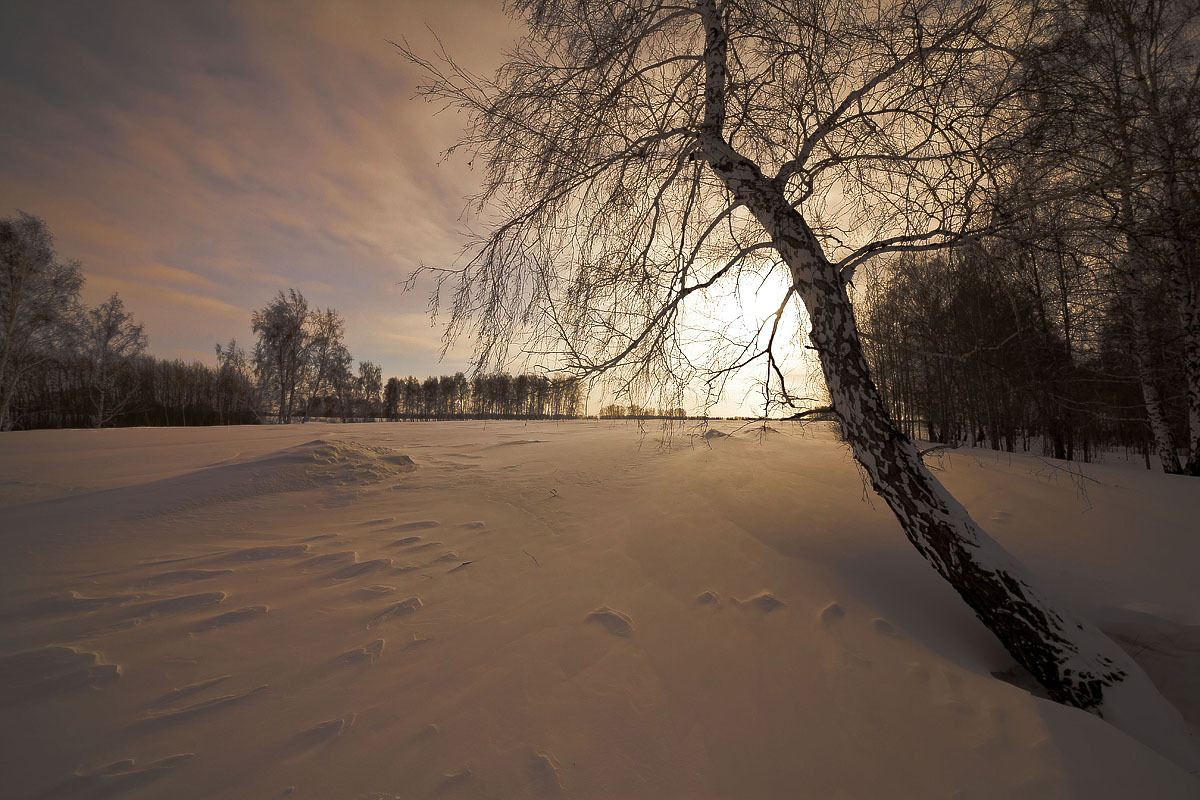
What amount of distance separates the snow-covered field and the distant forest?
1496 mm

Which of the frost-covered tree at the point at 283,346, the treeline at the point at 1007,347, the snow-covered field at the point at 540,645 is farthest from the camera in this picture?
the frost-covered tree at the point at 283,346

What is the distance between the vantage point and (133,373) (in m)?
27.8

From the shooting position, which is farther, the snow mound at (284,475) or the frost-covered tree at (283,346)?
the frost-covered tree at (283,346)

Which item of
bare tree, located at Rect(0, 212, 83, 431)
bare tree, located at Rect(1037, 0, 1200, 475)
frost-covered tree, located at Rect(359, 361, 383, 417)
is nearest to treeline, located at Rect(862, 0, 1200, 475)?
bare tree, located at Rect(1037, 0, 1200, 475)

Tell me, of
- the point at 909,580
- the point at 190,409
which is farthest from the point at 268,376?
the point at 909,580

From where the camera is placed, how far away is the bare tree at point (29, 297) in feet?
49.8

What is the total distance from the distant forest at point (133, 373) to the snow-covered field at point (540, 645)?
4.91ft

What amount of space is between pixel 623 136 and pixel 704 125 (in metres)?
0.67

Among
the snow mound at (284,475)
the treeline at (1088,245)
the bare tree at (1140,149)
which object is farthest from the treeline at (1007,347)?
the snow mound at (284,475)

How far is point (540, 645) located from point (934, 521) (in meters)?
2.71

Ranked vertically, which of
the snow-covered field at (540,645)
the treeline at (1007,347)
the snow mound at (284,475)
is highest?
the treeline at (1007,347)

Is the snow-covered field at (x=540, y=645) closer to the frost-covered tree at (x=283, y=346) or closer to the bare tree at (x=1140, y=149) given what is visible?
the bare tree at (x=1140, y=149)

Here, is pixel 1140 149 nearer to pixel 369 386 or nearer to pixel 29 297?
pixel 29 297

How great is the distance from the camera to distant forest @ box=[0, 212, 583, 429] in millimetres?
15008
